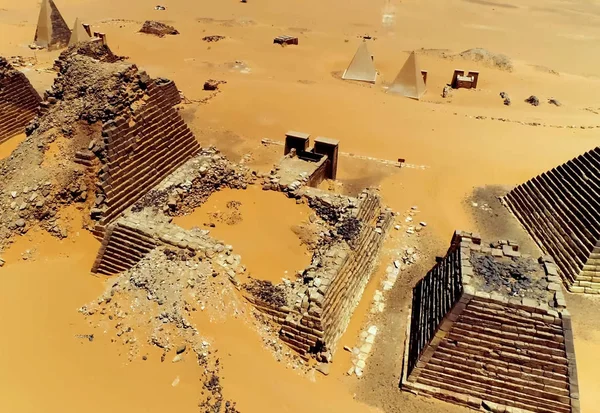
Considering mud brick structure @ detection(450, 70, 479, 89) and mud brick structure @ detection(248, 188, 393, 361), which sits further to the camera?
mud brick structure @ detection(450, 70, 479, 89)

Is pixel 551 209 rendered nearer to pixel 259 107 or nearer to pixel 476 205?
pixel 476 205

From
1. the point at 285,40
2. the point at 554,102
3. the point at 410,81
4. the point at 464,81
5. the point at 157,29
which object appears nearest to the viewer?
the point at 410,81

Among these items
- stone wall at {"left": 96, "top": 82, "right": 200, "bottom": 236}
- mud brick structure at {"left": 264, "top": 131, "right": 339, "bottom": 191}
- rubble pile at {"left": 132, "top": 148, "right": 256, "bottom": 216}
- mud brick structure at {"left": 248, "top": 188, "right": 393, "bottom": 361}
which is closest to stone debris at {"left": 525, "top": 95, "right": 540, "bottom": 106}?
mud brick structure at {"left": 264, "top": 131, "right": 339, "bottom": 191}

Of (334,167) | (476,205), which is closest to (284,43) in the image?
(334,167)

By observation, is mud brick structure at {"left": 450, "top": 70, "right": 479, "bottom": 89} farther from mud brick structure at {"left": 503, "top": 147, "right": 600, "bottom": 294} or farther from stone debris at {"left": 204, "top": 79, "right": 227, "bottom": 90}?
mud brick structure at {"left": 503, "top": 147, "right": 600, "bottom": 294}

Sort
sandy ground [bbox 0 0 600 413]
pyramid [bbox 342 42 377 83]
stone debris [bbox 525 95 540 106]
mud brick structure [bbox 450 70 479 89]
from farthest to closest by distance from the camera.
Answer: pyramid [bbox 342 42 377 83] → mud brick structure [bbox 450 70 479 89] → stone debris [bbox 525 95 540 106] → sandy ground [bbox 0 0 600 413]

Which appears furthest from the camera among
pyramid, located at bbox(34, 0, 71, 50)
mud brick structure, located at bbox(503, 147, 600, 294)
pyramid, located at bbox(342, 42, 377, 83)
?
pyramid, located at bbox(34, 0, 71, 50)

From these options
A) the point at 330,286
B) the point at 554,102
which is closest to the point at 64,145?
the point at 330,286

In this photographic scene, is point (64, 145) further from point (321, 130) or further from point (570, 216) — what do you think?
point (570, 216)
